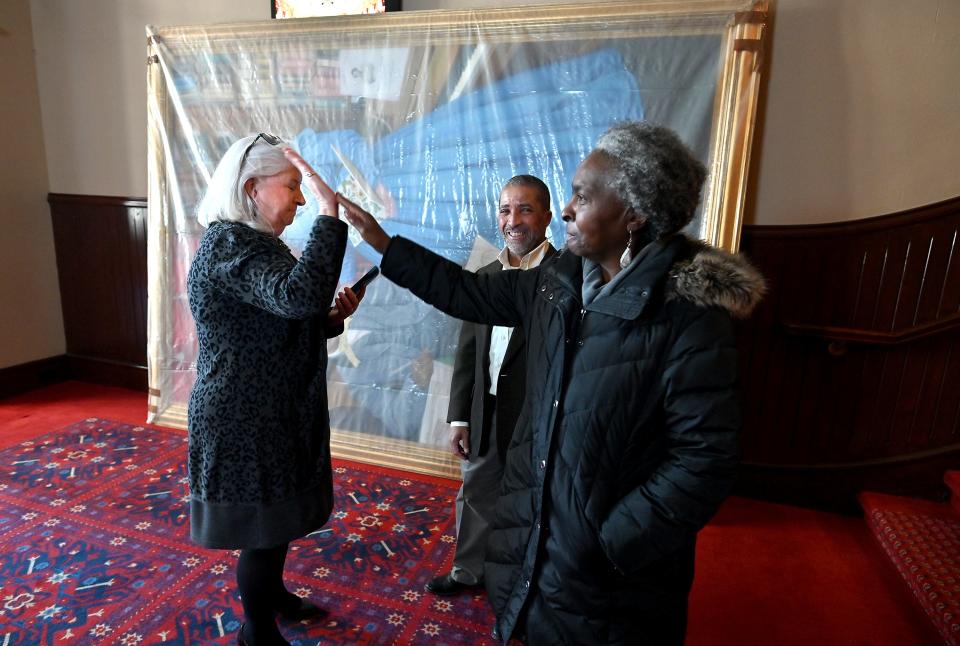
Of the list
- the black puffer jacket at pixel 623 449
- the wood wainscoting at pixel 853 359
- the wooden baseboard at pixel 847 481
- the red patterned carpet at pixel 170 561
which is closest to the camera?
the black puffer jacket at pixel 623 449

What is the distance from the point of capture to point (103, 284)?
3.93 m

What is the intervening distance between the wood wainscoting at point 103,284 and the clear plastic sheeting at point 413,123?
62cm

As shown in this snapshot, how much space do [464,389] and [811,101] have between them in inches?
75.1

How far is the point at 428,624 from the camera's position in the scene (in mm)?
1854

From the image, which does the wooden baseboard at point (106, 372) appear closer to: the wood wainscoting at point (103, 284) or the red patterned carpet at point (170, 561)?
the wood wainscoting at point (103, 284)

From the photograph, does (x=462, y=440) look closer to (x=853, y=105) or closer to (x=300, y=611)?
(x=300, y=611)

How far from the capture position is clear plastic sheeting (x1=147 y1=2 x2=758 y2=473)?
2.43m

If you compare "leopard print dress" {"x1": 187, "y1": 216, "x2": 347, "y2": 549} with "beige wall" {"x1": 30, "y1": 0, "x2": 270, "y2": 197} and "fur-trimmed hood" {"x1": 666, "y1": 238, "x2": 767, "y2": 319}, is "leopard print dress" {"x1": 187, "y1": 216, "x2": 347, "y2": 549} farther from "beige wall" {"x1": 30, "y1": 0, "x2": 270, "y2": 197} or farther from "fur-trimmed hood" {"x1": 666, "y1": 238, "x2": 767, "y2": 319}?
"beige wall" {"x1": 30, "y1": 0, "x2": 270, "y2": 197}

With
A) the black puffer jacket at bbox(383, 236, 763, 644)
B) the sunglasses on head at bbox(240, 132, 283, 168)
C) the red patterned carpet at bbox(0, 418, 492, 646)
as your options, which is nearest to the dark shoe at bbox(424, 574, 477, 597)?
the red patterned carpet at bbox(0, 418, 492, 646)

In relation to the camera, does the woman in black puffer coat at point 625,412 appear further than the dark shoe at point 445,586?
No

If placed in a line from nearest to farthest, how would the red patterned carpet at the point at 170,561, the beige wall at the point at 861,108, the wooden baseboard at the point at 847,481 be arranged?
the red patterned carpet at the point at 170,561 → the beige wall at the point at 861,108 → the wooden baseboard at the point at 847,481

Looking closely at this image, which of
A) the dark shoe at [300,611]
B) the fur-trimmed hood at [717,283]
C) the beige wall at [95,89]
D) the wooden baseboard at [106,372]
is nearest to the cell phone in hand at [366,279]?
the fur-trimmed hood at [717,283]

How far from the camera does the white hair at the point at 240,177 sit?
134cm

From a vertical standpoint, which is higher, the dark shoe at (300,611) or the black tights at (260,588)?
the black tights at (260,588)
